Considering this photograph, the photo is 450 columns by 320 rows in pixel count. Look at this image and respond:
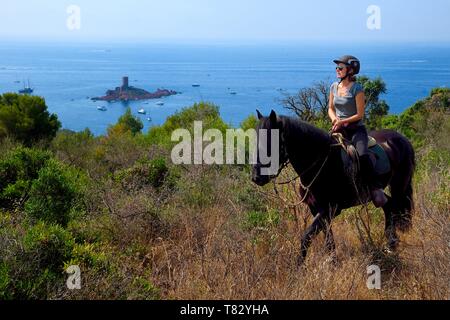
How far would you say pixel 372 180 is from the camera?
18.5 feet

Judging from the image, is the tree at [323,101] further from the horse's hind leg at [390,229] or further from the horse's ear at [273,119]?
the horse's ear at [273,119]

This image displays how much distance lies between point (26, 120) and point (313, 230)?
23.0 meters

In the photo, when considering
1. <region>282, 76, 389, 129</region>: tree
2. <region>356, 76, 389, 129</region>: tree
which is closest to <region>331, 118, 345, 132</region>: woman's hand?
<region>282, 76, 389, 129</region>: tree

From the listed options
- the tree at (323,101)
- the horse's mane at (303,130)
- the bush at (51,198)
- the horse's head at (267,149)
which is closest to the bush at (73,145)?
the tree at (323,101)

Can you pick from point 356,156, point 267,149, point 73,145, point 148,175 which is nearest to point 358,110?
point 356,156

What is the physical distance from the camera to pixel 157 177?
8.77 metres

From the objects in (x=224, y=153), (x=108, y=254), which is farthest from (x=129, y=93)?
(x=108, y=254)

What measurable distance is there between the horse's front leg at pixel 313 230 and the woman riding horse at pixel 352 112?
752 millimetres

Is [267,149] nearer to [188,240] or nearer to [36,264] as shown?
[188,240]

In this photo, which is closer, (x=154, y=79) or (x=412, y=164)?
(x=412, y=164)

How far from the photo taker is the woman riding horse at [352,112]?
211 inches

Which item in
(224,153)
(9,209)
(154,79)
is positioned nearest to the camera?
(9,209)
